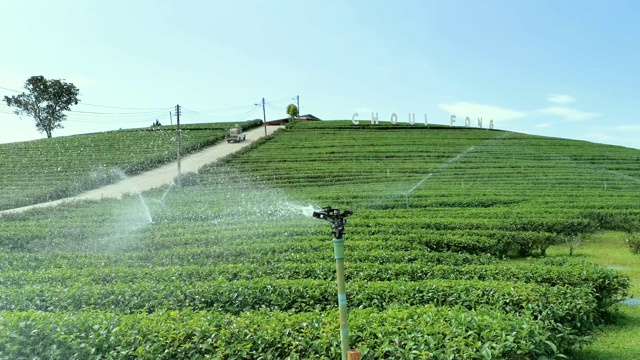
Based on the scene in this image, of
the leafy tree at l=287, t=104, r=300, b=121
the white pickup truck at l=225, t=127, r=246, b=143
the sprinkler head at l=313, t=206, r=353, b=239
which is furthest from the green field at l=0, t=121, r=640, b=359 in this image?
the leafy tree at l=287, t=104, r=300, b=121

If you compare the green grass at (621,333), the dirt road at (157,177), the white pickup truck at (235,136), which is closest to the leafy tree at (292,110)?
the white pickup truck at (235,136)

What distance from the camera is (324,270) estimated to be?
40.7 ft

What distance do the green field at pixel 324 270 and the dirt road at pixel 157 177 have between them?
12.3 feet

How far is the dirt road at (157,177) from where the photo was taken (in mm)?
39175

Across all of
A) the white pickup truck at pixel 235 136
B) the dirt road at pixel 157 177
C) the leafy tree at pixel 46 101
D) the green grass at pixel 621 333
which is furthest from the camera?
the leafy tree at pixel 46 101

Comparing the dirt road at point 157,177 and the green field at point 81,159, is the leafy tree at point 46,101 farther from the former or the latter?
the dirt road at point 157,177

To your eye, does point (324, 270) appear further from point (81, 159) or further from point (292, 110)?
point (292, 110)

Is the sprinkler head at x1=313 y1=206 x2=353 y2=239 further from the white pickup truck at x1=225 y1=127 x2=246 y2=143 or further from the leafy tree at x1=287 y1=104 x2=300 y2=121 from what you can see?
the leafy tree at x1=287 y1=104 x2=300 y2=121

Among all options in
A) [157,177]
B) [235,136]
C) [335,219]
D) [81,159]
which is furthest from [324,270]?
[235,136]

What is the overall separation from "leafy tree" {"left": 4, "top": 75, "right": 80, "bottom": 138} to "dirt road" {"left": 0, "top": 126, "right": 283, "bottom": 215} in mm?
36945

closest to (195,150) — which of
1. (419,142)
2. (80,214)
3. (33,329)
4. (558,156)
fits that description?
(419,142)

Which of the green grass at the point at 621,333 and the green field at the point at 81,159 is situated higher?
the green field at the point at 81,159

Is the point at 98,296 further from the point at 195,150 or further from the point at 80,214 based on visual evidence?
the point at 195,150

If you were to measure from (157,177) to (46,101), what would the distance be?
161ft
